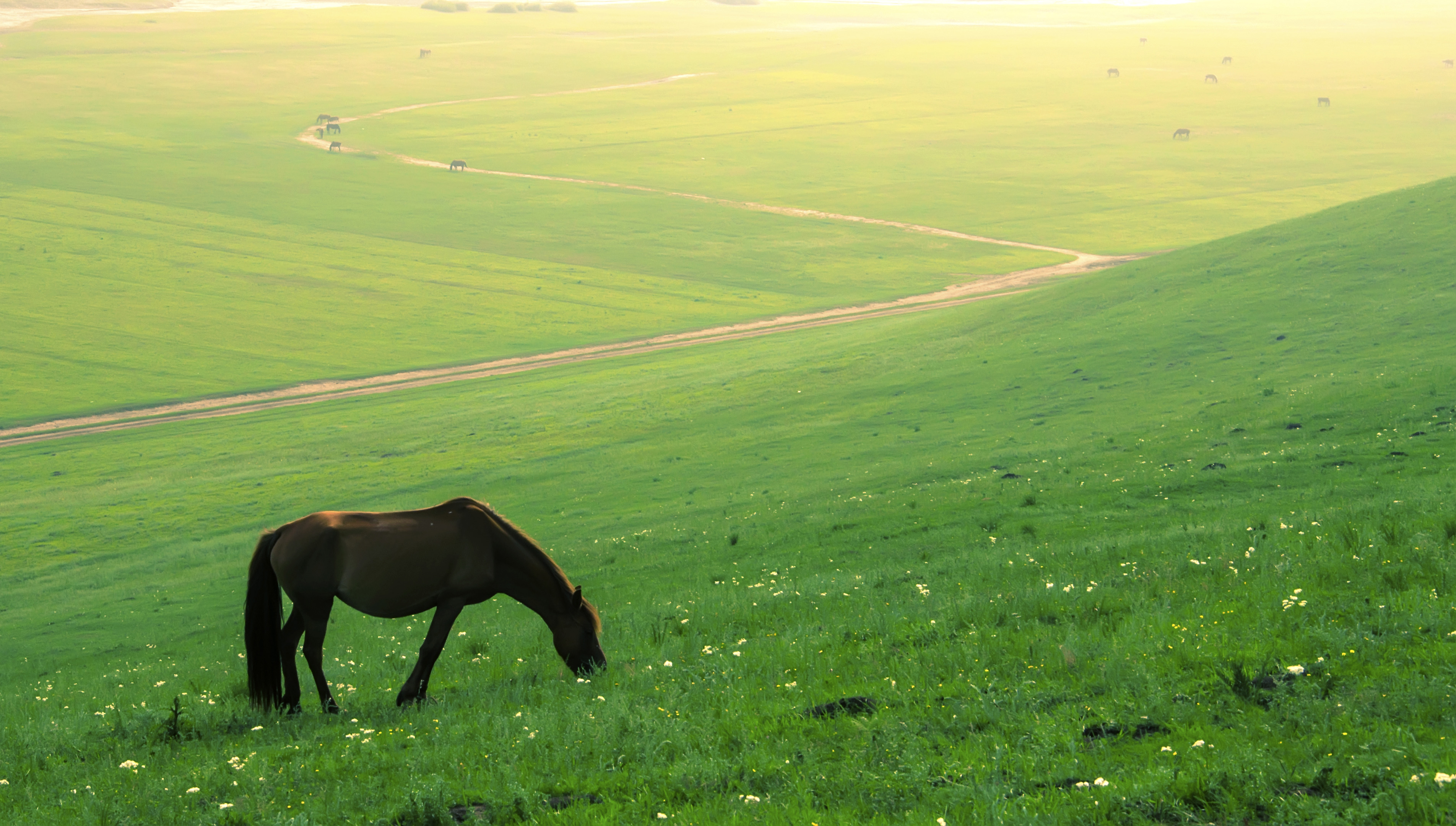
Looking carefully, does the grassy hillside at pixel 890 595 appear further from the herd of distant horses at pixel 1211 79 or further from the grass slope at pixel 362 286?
the herd of distant horses at pixel 1211 79

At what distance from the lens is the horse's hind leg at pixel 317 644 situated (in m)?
12.0

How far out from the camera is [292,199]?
107250mm

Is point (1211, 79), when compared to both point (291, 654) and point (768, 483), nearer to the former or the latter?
point (768, 483)

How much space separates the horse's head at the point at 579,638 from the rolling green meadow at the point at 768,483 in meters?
0.35

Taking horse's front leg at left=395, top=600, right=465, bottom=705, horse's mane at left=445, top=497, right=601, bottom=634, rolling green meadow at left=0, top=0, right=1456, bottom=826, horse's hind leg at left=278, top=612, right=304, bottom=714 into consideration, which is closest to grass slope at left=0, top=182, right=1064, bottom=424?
rolling green meadow at left=0, top=0, right=1456, bottom=826

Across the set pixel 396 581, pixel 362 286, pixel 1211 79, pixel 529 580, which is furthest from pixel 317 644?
pixel 1211 79

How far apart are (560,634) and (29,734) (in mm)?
5931

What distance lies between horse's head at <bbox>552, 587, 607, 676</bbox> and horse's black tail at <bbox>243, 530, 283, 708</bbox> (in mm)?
3217

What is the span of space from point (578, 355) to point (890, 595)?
177ft

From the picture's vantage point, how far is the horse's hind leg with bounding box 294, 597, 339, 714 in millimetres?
12008

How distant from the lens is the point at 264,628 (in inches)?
486

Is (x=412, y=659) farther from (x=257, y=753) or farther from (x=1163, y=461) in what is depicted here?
(x=1163, y=461)

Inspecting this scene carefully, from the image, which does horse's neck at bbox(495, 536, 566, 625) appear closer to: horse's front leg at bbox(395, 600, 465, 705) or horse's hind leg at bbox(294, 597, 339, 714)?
horse's front leg at bbox(395, 600, 465, 705)

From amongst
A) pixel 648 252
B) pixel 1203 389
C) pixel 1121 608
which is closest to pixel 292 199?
pixel 648 252
